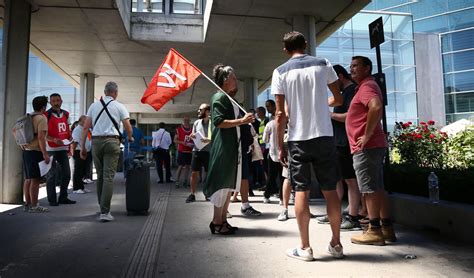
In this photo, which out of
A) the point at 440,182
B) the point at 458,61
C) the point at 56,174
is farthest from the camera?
the point at 458,61

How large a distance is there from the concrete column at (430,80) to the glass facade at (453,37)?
0.42 meters

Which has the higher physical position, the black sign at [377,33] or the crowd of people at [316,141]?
the black sign at [377,33]

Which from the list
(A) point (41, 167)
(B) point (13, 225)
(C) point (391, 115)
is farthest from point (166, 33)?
(C) point (391, 115)

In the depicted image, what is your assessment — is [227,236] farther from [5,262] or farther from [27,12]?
[27,12]

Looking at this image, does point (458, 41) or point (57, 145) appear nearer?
point (57, 145)

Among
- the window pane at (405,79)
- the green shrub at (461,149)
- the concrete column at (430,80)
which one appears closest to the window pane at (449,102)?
the concrete column at (430,80)

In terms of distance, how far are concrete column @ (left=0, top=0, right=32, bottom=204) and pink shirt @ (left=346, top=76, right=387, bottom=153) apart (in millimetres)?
6107

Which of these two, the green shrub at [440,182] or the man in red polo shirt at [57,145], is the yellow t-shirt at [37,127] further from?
the green shrub at [440,182]

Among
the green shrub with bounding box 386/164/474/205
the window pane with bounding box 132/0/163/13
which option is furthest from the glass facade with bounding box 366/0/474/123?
the green shrub with bounding box 386/164/474/205

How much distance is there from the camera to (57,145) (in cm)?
641

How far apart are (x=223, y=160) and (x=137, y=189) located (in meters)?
2.04

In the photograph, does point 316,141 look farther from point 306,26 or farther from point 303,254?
point 306,26

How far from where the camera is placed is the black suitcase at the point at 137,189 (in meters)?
5.40

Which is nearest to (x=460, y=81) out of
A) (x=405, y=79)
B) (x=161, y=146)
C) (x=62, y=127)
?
(x=405, y=79)
